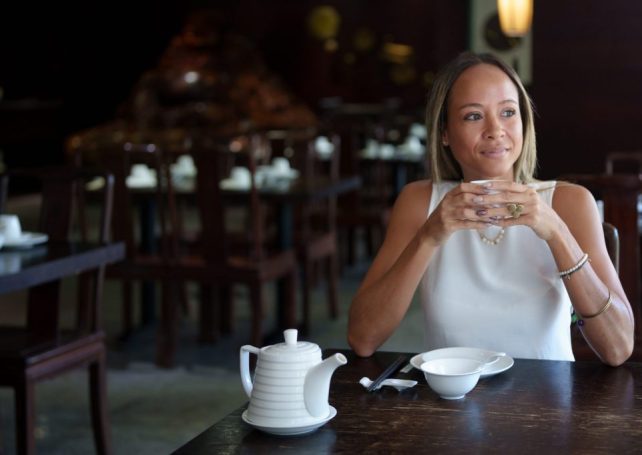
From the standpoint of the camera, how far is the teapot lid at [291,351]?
1.57 m

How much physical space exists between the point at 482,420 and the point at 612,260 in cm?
98

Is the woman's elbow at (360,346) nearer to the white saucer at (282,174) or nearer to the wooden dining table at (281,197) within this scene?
the wooden dining table at (281,197)

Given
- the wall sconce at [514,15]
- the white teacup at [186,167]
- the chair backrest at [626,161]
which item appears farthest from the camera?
the wall sconce at [514,15]

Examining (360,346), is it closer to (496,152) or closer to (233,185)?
(496,152)

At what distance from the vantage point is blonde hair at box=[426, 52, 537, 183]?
2.26 meters

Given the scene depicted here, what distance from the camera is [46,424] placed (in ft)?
13.7

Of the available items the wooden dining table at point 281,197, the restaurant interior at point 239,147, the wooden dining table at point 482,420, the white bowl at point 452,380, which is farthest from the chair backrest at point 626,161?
the white bowl at point 452,380

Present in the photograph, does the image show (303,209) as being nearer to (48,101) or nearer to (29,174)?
(29,174)

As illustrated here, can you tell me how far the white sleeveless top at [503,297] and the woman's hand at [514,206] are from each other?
25cm

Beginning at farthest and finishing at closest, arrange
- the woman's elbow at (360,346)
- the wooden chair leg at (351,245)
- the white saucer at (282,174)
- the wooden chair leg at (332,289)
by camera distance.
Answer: the wooden chair leg at (351,245) < the wooden chair leg at (332,289) < the white saucer at (282,174) < the woman's elbow at (360,346)

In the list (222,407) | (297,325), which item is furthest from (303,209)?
(222,407)

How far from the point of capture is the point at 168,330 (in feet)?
16.9

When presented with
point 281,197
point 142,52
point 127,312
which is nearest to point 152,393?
point 127,312

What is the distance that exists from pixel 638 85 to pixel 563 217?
2.83 metres
